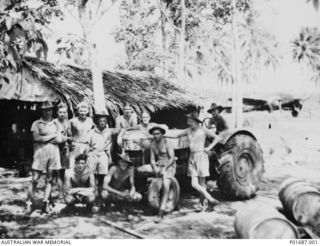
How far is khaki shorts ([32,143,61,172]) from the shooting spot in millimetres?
4660

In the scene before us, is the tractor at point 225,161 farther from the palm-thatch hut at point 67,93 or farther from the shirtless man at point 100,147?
the palm-thatch hut at point 67,93

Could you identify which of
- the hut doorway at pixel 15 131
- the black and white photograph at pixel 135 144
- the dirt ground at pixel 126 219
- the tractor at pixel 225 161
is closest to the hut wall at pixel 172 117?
the black and white photograph at pixel 135 144

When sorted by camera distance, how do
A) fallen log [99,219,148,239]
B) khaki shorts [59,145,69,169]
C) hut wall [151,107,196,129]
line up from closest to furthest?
fallen log [99,219,148,239]
khaki shorts [59,145,69,169]
hut wall [151,107,196,129]

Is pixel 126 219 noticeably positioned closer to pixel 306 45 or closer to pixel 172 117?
pixel 306 45

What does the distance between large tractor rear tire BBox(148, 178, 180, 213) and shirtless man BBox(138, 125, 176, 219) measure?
0.08 metres

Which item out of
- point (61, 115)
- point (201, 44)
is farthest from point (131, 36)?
point (201, 44)

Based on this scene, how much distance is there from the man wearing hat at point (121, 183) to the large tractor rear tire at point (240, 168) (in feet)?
3.98

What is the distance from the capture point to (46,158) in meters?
4.69

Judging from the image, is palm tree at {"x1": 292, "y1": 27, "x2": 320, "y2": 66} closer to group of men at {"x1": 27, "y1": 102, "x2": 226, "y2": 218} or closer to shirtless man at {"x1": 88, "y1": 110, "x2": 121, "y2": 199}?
group of men at {"x1": 27, "y1": 102, "x2": 226, "y2": 218}

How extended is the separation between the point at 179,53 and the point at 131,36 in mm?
2141

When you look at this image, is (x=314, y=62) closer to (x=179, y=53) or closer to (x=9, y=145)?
(x=179, y=53)

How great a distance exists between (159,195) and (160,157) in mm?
464

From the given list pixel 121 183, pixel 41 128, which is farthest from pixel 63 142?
pixel 121 183

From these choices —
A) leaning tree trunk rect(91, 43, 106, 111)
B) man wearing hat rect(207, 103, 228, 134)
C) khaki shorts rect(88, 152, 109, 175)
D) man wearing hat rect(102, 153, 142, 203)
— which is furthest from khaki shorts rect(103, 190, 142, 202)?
leaning tree trunk rect(91, 43, 106, 111)
